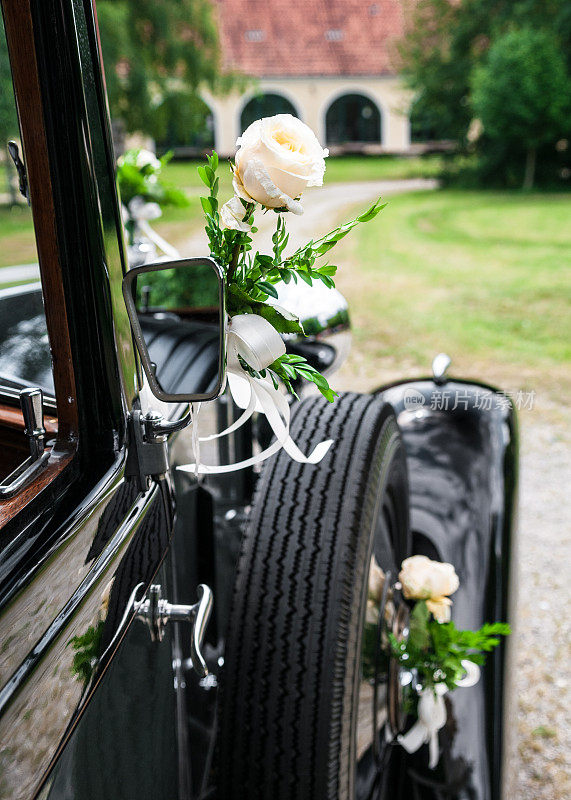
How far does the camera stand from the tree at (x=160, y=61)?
13.1 metres

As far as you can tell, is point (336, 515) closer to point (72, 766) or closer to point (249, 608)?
point (249, 608)

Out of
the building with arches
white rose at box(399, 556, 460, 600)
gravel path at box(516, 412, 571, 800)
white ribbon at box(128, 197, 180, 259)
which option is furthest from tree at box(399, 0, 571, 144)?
white rose at box(399, 556, 460, 600)

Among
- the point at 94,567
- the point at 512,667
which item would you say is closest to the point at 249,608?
the point at 94,567

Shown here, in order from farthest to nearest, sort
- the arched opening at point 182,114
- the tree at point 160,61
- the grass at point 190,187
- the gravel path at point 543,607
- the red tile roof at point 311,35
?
the red tile roof at point 311,35 → the arched opening at point 182,114 → the tree at point 160,61 → the gravel path at point 543,607 → the grass at point 190,187

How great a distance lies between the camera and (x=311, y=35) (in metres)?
31.8

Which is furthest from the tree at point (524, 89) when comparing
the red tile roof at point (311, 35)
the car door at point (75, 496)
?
the car door at point (75, 496)

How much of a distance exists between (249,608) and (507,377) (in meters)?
5.43

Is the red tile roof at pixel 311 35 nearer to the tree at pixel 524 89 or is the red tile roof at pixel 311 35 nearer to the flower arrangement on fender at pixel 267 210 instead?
the tree at pixel 524 89

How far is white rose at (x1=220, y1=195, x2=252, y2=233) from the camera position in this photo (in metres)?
1.04

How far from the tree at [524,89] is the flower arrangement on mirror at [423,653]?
20.6m

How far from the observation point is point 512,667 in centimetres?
217

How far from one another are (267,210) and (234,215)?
5cm

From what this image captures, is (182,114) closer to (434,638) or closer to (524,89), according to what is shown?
(524,89)

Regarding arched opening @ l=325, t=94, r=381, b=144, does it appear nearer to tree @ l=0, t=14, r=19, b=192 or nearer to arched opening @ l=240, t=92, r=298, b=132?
arched opening @ l=240, t=92, r=298, b=132
